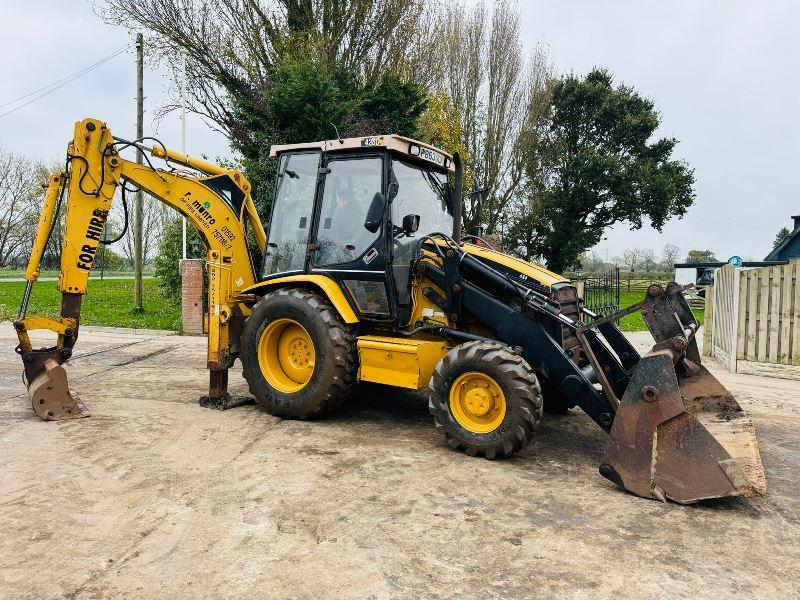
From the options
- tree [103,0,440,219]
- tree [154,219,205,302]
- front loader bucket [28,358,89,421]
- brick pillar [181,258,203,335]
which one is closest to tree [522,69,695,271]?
tree [103,0,440,219]

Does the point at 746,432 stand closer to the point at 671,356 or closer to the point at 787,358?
the point at 671,356

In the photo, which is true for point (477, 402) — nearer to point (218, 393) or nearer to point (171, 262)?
point (218, 393)

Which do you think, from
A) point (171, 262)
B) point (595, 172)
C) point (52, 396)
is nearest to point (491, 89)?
point (595, 172)

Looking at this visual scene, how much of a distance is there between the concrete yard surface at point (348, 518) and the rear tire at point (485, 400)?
0.25 metres

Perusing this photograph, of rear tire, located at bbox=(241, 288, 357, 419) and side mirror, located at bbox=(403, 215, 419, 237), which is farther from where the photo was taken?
rear tire, located at bbox=(241, 288, 357, 419)

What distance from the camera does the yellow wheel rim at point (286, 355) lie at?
6129mm

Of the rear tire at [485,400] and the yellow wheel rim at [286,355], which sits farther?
the yellow wheel rim at [286,355]

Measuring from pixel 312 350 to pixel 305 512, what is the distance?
2.46 meters

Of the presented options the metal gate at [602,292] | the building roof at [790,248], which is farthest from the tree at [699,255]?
the metal gate at [602,292]

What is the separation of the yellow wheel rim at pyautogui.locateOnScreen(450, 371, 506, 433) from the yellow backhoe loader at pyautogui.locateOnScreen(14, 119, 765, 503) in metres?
0.01

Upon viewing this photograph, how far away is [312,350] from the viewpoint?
6.09 metres

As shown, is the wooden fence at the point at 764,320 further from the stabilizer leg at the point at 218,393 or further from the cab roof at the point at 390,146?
the stabilizer leg at the point at 218,393

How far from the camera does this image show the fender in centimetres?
574

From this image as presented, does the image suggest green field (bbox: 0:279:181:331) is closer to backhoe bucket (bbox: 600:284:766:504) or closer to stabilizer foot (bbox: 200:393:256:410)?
stabilizer foot (bbox: 200:393:256:410)
